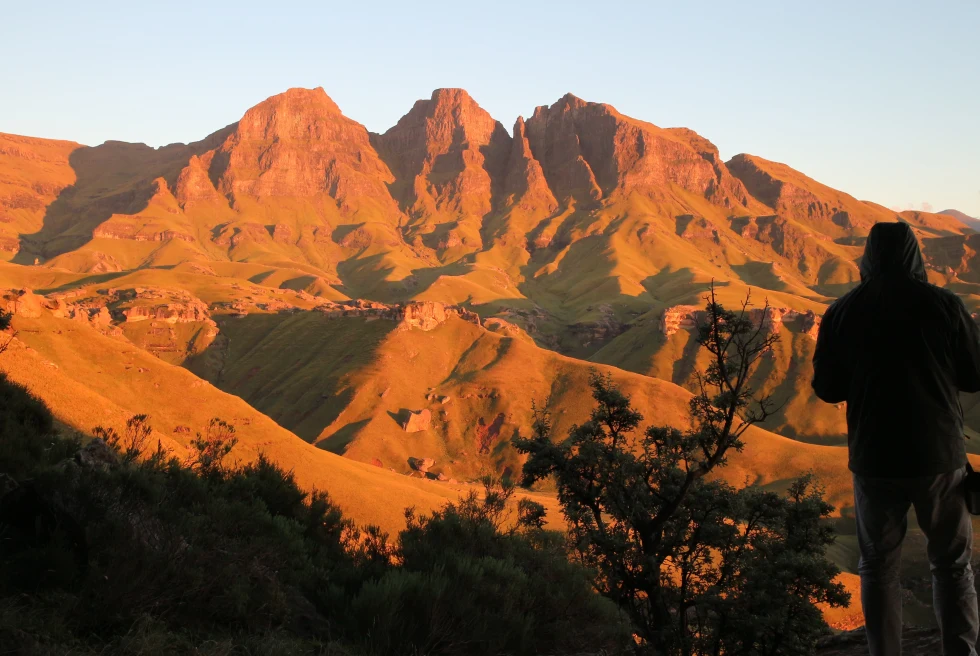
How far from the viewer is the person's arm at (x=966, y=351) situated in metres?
6.09

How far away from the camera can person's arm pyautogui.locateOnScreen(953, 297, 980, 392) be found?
609 cm

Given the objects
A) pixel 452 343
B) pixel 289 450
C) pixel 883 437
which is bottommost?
pixel 289 450

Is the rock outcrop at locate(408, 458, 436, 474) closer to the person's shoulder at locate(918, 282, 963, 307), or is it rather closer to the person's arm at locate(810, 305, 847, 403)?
the person's arm at locate(810, 305, 847, 403)

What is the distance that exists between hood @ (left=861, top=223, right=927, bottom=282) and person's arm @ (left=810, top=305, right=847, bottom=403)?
57 cm

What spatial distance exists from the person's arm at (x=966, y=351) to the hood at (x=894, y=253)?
1.50 ft

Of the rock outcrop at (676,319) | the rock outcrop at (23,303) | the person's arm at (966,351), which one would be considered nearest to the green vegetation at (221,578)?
the person's arm at (966,351)

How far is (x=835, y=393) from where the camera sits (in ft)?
21.4

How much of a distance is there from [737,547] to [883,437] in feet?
40.7

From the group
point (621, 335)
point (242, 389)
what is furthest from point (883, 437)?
point (621, 335)

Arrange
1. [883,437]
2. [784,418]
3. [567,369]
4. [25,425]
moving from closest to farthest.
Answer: [883,437], [25,425], [567,369], [784,418]

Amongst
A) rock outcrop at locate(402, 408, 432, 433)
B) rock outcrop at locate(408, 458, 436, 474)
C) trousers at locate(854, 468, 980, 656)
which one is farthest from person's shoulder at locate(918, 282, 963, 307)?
rock outcrop at locate(402, 408, 432, 433)

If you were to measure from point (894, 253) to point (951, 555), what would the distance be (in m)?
2.53

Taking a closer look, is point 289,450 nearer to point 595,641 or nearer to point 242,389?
point 595,641

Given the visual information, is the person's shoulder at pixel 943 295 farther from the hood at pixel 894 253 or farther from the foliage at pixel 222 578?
the foliage at pixel 222 578
